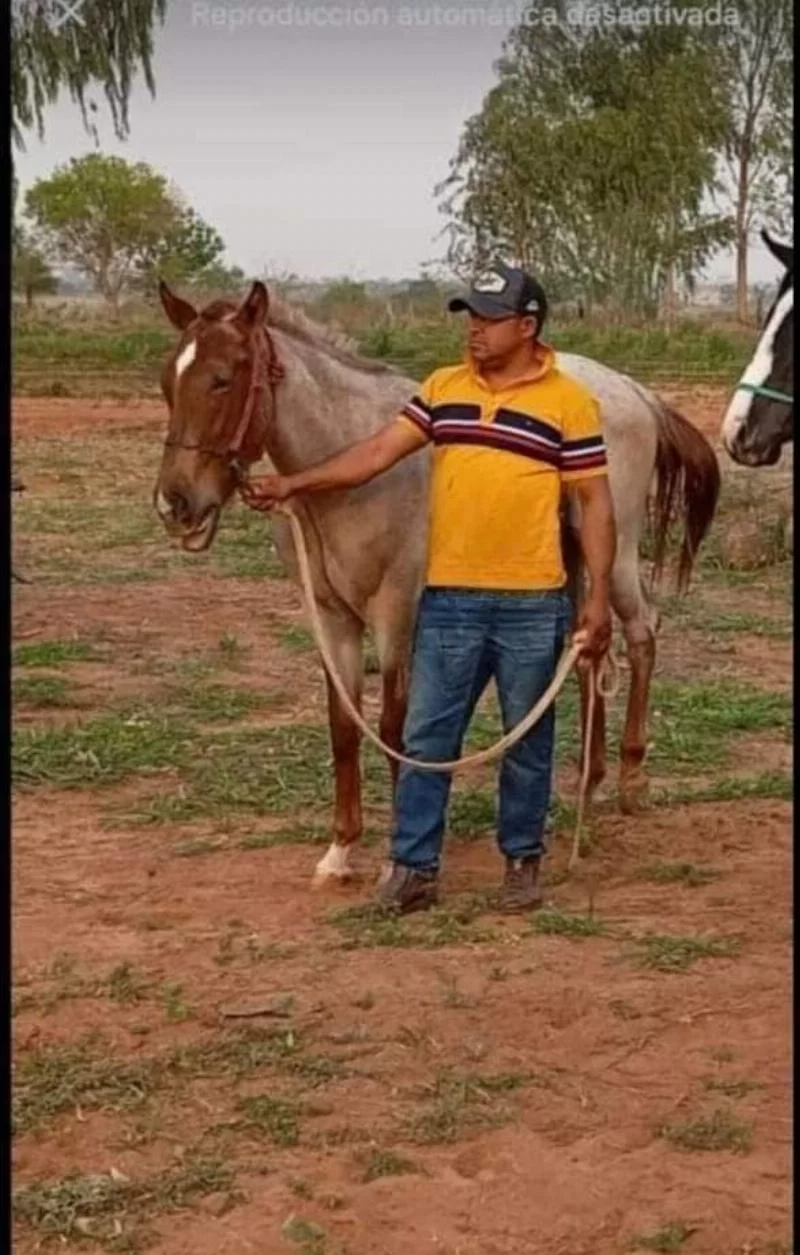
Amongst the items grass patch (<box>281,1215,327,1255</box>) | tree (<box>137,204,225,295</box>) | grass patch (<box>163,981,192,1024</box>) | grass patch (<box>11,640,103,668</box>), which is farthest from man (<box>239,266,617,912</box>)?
tree (<box>137,204,225,295</box>)

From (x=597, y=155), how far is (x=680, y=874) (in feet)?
72.2

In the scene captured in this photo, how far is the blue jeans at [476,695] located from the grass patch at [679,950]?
47cm

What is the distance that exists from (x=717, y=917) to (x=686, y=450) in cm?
209

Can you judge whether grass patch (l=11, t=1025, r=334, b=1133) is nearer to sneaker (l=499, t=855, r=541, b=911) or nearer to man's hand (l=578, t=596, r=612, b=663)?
sneaker (l=499, t=855, r=541, b=911)

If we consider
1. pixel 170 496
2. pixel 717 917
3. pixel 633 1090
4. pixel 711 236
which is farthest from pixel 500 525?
pixel 711 236

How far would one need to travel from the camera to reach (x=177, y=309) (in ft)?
15.3

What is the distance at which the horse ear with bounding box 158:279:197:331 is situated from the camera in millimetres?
4633

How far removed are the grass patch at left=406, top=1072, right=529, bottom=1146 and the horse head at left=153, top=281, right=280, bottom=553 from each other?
1.68 meters

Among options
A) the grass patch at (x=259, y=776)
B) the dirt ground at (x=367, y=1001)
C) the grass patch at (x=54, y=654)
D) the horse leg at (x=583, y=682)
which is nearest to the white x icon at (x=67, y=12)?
the grass patch at (x=54, y=654)

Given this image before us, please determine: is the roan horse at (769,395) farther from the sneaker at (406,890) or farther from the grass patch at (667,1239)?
the grass patch at (667,1239)

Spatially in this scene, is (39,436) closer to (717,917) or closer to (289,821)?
(289,821)

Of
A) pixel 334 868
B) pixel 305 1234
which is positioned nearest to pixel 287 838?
pixel 334 868

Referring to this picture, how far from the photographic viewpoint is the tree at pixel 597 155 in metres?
25.0

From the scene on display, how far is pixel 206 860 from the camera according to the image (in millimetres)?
5230
